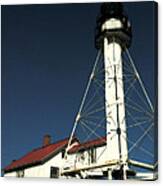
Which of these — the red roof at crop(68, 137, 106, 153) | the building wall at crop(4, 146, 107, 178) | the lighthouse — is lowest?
the building wall at crop(4, 146, 107, 178)

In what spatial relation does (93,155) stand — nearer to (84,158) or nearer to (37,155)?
(84,158)

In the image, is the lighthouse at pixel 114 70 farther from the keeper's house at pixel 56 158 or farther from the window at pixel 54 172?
the window at pixel 54 172

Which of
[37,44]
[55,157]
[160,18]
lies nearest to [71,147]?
[55,157]

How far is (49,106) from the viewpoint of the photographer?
2.10 meters

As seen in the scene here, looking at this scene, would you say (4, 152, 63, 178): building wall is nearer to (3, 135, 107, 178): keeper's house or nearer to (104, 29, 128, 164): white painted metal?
(3, 135, 107, 178): keeper's house

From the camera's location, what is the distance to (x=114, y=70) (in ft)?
6.72

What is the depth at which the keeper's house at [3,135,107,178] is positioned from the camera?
204 cm

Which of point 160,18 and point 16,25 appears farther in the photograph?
point 16,25

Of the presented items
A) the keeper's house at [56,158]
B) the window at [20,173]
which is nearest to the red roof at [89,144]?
the keeper's house at [56,158]

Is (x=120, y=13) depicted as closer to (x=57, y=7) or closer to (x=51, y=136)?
(x=57, y=7)

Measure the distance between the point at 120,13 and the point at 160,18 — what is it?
12 cm

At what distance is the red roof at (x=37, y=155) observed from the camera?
2.07 meters

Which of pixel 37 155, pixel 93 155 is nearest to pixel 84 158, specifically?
pixel 93 155

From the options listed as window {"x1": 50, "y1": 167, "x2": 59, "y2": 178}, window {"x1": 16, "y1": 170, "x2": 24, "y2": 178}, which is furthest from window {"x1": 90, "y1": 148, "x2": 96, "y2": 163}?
window {"x1": 16, "y1": 170, "x2": 24, "y2": 178}
